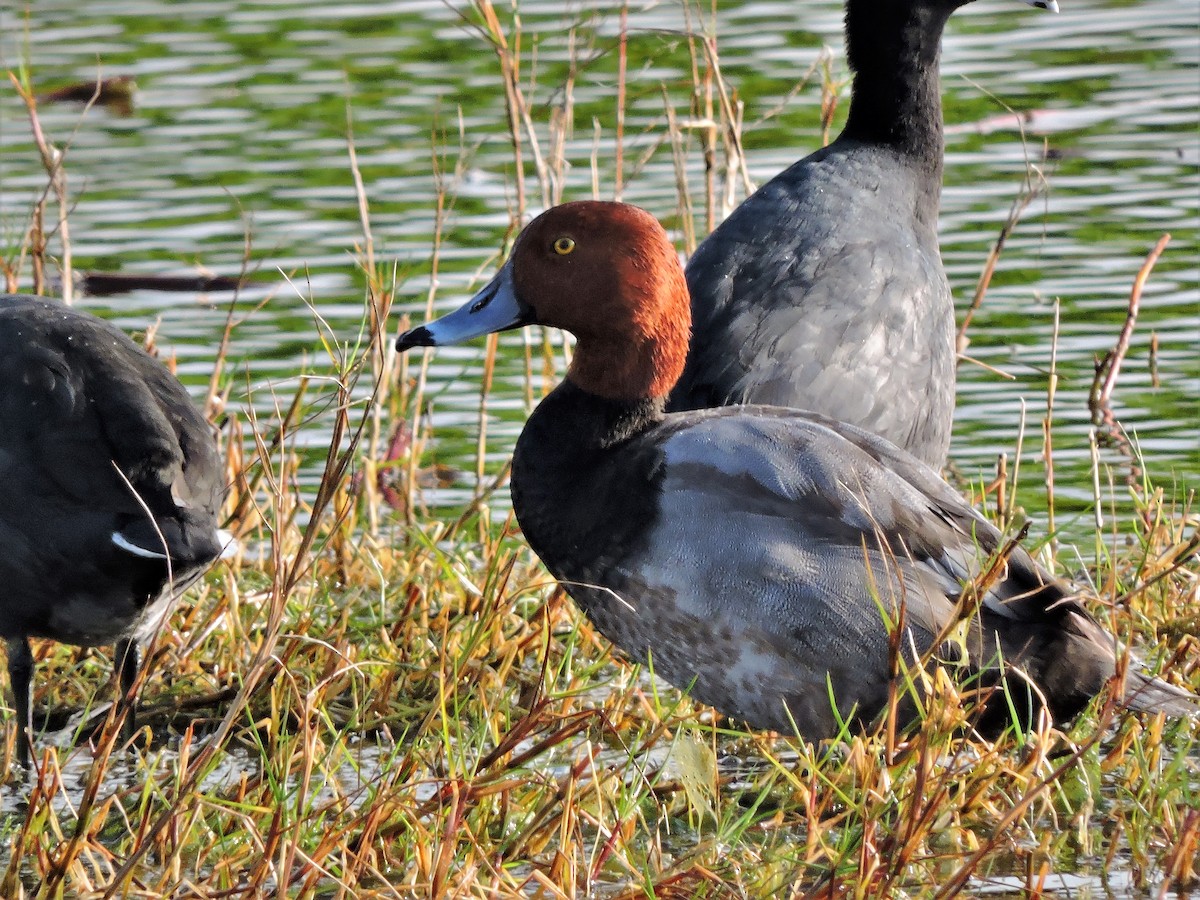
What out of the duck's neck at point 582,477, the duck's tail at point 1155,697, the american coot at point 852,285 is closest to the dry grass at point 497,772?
the duck's tail at point 1155,697

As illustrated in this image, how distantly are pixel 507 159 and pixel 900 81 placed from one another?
448 cm

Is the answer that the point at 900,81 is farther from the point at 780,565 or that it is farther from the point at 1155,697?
the point at 1155,697

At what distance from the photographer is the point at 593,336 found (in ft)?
15.6

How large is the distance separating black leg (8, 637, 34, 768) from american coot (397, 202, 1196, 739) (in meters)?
1.22

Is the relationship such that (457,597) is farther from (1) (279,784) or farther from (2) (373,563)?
(1) (279,784)

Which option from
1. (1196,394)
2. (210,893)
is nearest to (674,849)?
(210,893)

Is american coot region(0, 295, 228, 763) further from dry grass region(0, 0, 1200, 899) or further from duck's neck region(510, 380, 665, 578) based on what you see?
duck's neck region(510, 380, 665, 578)

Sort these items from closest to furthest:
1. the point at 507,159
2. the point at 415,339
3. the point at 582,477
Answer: the point at 582,477 < the point at 415,339 < the point at 507,159

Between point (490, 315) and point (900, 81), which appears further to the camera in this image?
point (900, 81)

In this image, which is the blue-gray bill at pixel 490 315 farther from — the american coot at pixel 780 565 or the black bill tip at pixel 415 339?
the american coot at pixel 780 565

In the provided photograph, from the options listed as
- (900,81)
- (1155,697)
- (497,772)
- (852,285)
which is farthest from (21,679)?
(900,81)

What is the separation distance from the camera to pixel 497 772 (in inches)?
144

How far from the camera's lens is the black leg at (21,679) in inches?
193

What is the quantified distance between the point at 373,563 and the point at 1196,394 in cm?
352
